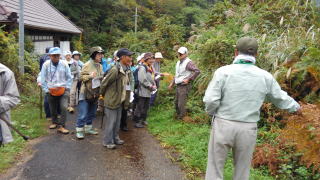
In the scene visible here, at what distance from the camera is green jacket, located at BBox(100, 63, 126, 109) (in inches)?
217

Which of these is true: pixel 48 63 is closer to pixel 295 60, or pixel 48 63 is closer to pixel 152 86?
pixel 152 86

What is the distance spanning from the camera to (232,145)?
3.36m

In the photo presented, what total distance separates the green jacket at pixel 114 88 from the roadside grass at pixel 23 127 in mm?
1852

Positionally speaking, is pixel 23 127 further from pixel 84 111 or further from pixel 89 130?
pixel 84 111

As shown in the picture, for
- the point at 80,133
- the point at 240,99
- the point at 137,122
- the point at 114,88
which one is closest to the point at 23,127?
the point at 80,133

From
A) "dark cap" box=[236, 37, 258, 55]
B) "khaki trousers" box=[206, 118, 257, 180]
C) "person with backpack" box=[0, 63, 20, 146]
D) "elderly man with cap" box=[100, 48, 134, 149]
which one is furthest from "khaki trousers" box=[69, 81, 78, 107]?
"dark cap" box=[236, 37, 258, 55]

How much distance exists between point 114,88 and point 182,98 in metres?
2.35

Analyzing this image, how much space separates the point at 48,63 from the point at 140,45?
12.1 metres

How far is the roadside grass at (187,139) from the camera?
15.8 ft

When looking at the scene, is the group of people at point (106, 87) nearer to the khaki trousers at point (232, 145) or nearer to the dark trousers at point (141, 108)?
the dark trousers at point (141, 108)

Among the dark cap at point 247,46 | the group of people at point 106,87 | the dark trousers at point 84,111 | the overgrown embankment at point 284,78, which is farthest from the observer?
the dark trousers at point 84,111

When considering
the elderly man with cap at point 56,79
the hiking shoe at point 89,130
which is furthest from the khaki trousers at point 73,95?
the hiking shoe at point 89,130

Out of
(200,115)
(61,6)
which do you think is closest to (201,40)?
(200,115)

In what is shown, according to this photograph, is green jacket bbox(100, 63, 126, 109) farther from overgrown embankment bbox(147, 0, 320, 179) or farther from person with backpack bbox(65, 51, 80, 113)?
person with backpack bbox(65, 51, 80, 113)
